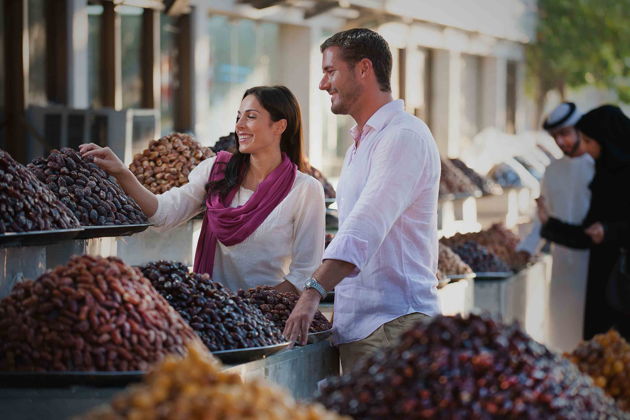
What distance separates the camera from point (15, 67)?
34.0 ft

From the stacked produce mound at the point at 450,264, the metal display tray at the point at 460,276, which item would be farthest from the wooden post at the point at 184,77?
the metal display tray at the point at 460,276

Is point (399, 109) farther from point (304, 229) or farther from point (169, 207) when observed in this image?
point (169, 207)

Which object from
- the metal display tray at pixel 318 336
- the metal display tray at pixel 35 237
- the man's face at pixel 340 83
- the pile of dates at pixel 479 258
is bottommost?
the pile of dates at pixel 479 258

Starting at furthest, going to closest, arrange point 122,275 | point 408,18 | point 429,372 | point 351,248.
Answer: point 408,18
point 351,248
point 122,275
point 429,372

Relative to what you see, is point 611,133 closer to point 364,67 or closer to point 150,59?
point 364,67

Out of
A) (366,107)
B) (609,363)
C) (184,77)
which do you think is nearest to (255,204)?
(366,107)

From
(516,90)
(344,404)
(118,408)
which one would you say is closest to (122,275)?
(344,404)

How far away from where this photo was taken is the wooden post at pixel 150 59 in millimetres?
12562

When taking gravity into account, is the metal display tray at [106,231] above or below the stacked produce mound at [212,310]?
above

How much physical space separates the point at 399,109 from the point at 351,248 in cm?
60

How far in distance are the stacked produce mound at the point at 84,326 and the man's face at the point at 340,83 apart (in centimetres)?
109

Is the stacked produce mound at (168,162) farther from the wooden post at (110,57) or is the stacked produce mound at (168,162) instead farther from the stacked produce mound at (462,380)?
the wooden post at (110,57)

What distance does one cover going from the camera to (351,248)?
11.4 feet

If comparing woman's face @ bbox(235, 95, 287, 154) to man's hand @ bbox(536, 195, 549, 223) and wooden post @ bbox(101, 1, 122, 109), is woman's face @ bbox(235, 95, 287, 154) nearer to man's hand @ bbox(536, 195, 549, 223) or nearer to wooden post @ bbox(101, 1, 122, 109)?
man's hand @ bbox(536, 195, 549, 223)
